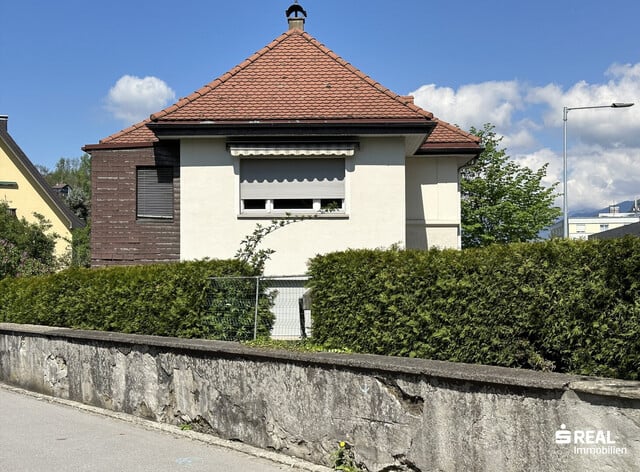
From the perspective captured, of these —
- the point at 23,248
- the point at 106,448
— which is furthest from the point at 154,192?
the point at 106,448

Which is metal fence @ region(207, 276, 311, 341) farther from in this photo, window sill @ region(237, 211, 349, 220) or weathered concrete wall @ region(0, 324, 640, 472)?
window sill @ region(237, 211, 349, 220)

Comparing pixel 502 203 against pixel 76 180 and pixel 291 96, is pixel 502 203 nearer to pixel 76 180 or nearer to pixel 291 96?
pixel 291 96

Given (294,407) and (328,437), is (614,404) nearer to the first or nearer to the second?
(328,437)

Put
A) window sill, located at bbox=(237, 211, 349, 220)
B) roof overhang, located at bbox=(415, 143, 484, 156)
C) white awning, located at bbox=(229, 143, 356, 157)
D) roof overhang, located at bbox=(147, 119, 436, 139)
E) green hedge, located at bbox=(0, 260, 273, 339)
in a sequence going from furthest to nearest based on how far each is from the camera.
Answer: roof overhang, located at bbox=(415, 143, 484, 156), window sill, located at bbox=(237, 211, 349, 220), white awning, located at bbox=(229, 143, 356, 157), roof overhang, located at bbox=(147, 119, 436, 139), green hedge, located at bbox=(0, 260, 273, 339)

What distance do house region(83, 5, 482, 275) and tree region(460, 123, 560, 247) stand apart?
2301cm

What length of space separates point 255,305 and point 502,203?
31.0 meters

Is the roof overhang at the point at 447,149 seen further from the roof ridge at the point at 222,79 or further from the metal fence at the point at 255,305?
the metal fence at the point at 255,305

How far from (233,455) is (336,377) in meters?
1.64

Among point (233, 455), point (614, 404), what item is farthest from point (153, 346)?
point (614, 404)

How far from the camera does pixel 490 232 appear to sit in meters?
39.0

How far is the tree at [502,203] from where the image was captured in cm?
3856

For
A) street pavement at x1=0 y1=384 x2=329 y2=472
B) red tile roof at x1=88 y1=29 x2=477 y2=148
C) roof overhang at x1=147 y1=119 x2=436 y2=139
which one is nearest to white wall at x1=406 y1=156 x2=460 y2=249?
red tile roof at x1=88 y1=29 x2=477 y2=148

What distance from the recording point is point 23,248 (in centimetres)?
2400

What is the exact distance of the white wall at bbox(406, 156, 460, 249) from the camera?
60.5ft
